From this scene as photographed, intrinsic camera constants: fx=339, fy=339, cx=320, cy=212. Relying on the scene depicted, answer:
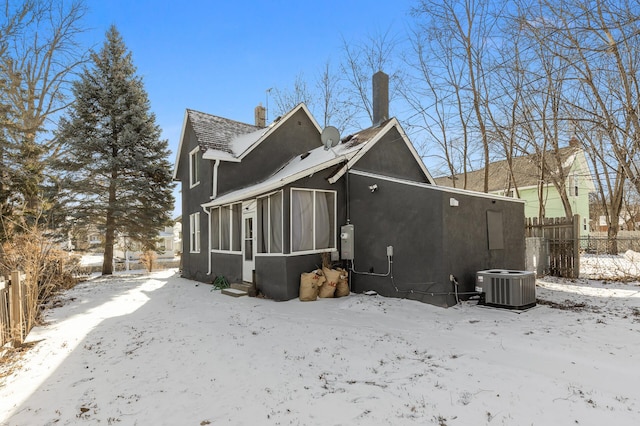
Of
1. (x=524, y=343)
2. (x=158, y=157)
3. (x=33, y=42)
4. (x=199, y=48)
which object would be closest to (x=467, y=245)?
(x=524, y=343)

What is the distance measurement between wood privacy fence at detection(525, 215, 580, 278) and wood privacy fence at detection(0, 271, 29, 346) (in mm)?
14761

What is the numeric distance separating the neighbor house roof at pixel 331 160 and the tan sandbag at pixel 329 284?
2617 millimetres

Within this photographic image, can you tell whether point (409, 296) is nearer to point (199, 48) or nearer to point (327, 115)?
point (199, 48)

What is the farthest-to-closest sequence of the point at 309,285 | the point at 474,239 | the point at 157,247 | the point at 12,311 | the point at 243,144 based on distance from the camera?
the point at 157,247 → the point at 243,144 → the point at 309,285 → the point at 474,239 → the point at 12,311

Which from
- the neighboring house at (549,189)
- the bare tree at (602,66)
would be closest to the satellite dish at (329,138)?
the bare tree at (602,66)

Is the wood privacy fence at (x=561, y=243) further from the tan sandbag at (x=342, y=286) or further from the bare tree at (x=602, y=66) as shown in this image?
the tan sandbag at (x=342, y=286)

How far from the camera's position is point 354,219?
32.4ft

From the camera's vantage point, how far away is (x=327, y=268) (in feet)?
30.5

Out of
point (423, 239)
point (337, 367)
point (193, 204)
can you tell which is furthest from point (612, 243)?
point (193, 204)

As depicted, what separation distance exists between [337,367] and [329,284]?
14.7 feet

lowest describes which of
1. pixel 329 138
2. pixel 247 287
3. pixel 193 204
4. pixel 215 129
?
pixel 247 287

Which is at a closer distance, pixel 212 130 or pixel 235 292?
pixel 235 292

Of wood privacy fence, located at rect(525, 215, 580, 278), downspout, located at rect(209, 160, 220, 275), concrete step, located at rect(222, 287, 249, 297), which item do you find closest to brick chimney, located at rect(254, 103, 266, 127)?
downspout, located at rect(209, 160, 220, 275)

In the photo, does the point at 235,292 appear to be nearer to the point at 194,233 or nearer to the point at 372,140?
the point at 194,233
